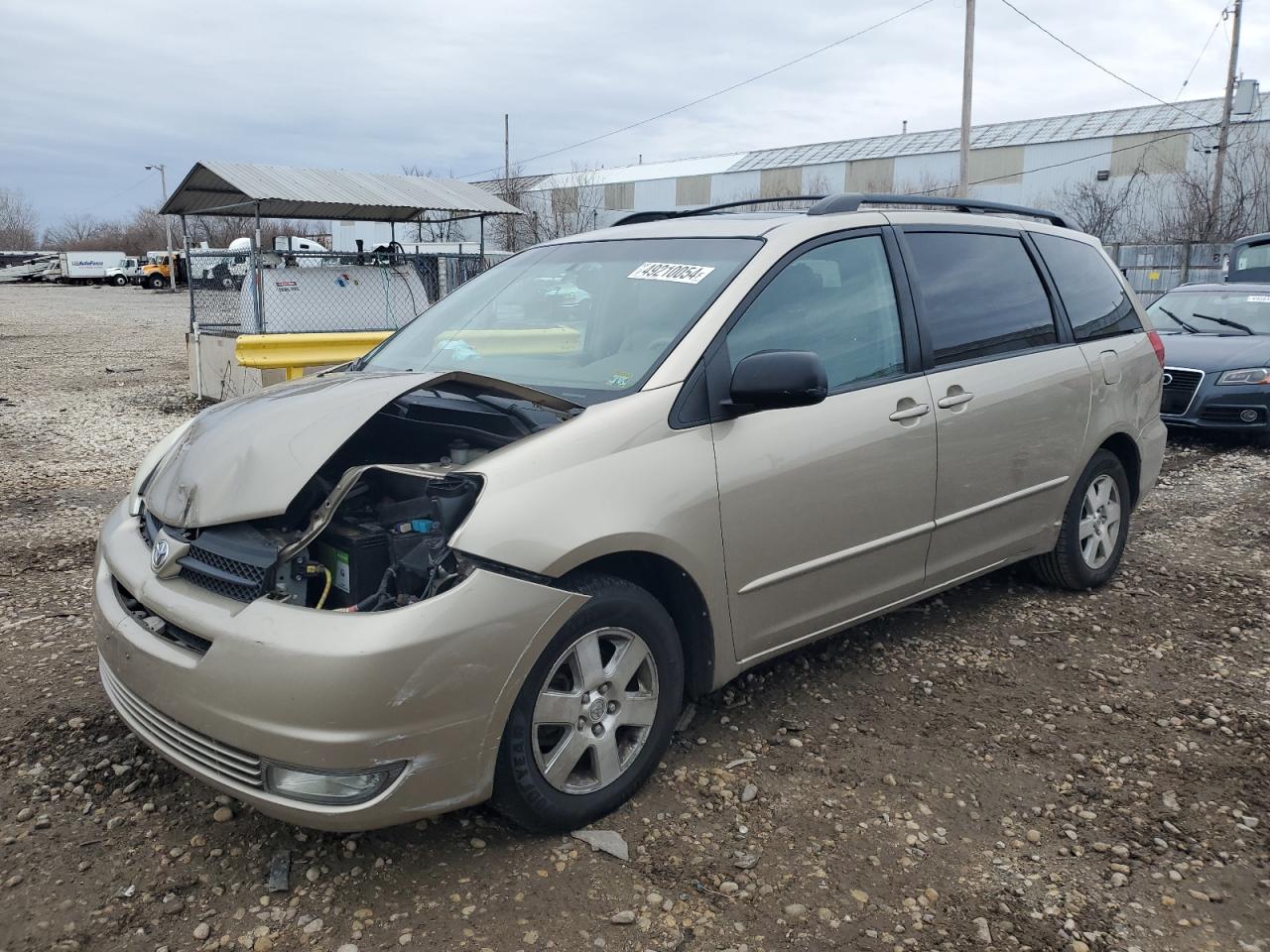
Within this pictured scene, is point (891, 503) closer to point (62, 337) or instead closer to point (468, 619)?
point (468, 619)

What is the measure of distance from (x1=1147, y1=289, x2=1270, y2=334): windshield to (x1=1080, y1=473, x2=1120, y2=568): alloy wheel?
→ 5969 millimetres

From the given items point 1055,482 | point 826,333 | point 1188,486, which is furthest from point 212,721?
point 1188,486

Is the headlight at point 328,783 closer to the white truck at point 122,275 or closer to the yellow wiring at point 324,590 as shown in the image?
the yellow wiring at point 324,590

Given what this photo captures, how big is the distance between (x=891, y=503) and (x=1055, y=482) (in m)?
1.28

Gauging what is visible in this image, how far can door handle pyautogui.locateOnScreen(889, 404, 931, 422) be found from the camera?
372 centimetres

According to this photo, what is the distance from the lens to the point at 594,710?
290 centimetres

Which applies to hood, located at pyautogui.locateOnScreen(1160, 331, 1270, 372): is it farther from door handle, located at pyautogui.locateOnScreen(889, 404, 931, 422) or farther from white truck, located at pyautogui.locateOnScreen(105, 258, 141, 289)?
white truck, located at pyautogui.locateOnScreen(105, 258, 141, 289)

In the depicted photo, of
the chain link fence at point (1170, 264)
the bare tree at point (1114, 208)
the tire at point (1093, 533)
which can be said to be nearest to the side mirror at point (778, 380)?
the tire at point (1093, 533)

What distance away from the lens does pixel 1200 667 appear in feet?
13.8

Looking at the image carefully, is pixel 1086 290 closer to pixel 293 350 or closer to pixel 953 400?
pixel 953 400

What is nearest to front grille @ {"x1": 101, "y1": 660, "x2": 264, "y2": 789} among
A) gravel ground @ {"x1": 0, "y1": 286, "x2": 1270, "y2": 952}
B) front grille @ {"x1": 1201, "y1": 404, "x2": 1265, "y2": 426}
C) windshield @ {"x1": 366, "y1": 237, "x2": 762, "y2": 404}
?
gravel ground @ {"x1": 0, "y1": 286, "x2": 1270, "y2": 952}

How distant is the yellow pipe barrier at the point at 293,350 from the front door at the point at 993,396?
20.0ft

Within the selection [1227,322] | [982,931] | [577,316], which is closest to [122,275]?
[1227,322]

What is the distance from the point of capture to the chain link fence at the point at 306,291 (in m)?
11.1
